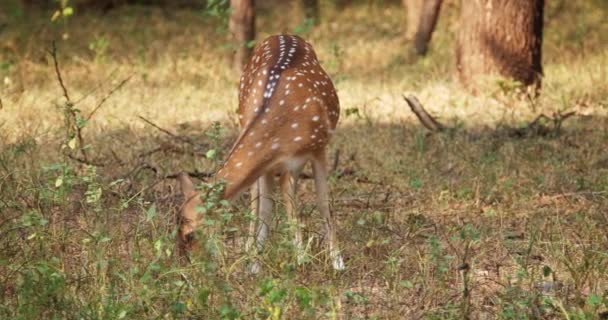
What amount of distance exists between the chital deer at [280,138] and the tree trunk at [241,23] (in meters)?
5.71

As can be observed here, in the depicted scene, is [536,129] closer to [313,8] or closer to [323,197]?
[323,197]

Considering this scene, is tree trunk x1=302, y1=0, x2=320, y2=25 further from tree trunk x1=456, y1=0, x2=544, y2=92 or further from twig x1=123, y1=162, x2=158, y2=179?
twig x1=123, y1=162, x2=158, y2=179

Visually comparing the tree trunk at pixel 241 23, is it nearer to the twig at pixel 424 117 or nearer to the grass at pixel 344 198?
the grass at pixel 344 198

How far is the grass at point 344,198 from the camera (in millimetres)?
5848

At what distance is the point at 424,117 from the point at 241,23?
3.79 m

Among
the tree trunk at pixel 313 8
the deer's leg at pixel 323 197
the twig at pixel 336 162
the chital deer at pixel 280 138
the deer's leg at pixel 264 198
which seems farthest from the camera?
the tree trunk at pixel 313 8

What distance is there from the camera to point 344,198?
8.14 meters

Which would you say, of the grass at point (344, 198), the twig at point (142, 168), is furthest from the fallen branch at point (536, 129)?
the twig at point (142, 168)

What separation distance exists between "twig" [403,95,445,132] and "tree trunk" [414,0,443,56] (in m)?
4.87

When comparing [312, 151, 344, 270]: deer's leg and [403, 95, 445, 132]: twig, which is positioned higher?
[312, 151, 344, 270]: deer's leg

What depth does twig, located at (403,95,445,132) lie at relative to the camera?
33.7 feet

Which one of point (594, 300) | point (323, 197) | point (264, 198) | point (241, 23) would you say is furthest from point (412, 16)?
point (594, 300)

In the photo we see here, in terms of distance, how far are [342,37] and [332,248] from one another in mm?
10311

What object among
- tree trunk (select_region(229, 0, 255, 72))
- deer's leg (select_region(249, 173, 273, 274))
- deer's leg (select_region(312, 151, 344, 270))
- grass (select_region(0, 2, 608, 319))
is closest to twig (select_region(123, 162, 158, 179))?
grass (select_region(0, 2, 608, 319))
